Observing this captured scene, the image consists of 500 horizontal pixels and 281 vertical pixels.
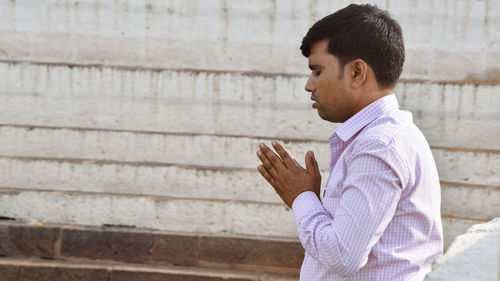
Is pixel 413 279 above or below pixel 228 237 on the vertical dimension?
above

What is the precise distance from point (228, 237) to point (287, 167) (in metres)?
3.40

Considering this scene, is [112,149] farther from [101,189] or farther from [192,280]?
A: [192,280]

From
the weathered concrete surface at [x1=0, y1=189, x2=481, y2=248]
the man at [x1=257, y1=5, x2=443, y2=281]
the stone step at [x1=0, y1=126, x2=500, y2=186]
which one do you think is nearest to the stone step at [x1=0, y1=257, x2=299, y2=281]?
the weathered concrete surface at [x1=0, y1=189, x2=481, y2=248]

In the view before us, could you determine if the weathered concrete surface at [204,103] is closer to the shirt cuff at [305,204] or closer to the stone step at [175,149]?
the stone step at [175,149]

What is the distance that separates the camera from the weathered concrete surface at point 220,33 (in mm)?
5379

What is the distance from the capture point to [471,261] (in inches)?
67.6

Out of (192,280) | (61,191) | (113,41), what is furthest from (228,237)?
(113,41)

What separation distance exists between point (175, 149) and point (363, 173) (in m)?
3.98

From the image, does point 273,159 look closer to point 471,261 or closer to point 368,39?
point 368,39

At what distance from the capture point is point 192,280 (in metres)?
4.93

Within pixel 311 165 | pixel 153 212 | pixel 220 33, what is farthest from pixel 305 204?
pixel 220 33

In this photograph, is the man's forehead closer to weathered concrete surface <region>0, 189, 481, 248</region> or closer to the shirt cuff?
the shirt cuff

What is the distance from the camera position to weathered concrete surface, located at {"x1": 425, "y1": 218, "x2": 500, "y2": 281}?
1629 mm

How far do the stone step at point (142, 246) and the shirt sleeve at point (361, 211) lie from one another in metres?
3.48
